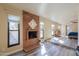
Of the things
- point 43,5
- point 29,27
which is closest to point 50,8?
point 43,5

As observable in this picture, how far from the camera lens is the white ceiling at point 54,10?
241cm

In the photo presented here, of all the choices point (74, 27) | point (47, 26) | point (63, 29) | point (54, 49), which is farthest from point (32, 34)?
point (74, 27)

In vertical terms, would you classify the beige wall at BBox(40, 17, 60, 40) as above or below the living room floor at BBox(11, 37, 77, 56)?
above

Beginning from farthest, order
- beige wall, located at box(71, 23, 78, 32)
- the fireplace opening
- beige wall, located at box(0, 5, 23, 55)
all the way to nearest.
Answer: the fireplace opening, beige wall, located at box(71, 23, 78, 32), beige wall, located at box(0, 5, 23, 55)

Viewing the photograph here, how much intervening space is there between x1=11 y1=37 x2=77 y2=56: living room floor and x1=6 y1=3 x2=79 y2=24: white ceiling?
52cm

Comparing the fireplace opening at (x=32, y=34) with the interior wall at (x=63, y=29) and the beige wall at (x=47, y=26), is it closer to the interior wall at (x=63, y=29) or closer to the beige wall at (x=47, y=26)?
the beige wall at (x=47, y=26)

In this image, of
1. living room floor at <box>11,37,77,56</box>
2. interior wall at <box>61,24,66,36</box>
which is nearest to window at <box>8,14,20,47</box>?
living room floor at <box>11,37,77,56</box>

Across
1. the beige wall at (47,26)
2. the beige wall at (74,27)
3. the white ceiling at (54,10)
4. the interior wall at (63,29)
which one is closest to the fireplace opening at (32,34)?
the beige wall at (47,26)

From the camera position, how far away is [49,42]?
8.63ft

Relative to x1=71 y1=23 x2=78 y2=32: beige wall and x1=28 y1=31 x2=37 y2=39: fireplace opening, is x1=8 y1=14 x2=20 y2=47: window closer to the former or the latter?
x1=28 y1=31 x2=37 y2=39: fireplace opening

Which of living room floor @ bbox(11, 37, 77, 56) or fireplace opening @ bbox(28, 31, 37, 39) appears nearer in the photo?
living room floor @ bbox(11, 37, 77, 56)

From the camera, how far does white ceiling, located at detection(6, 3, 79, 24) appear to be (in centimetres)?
241

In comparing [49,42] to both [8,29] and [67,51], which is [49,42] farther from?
[8,29]

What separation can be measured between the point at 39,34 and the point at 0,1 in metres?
1.11
